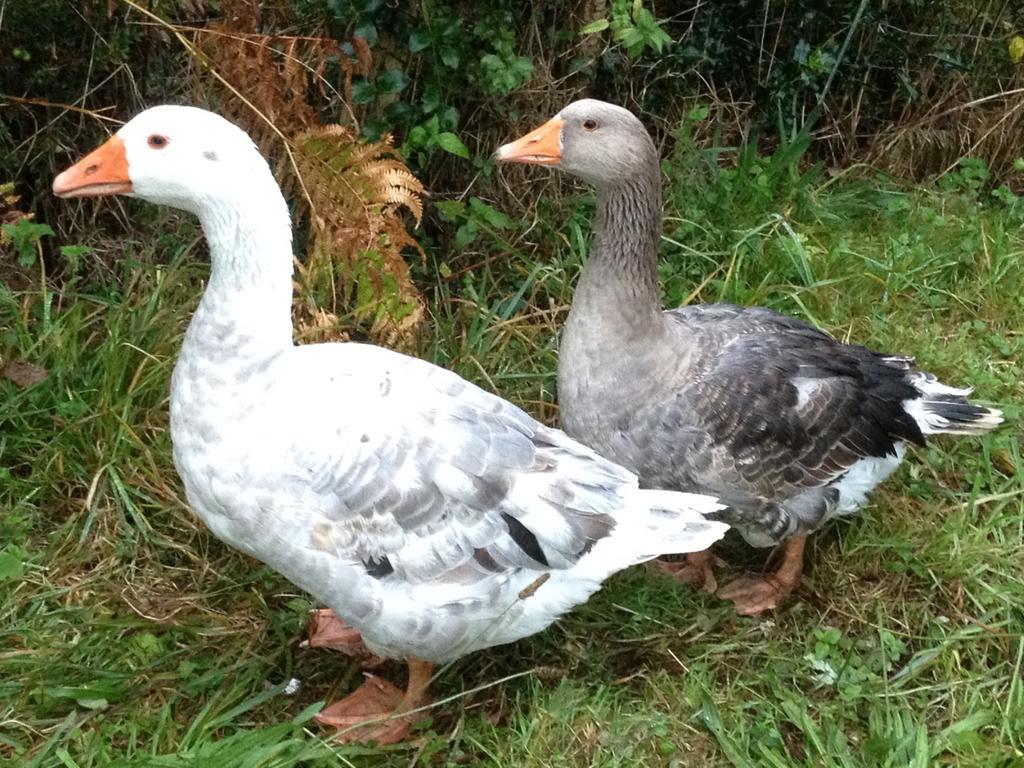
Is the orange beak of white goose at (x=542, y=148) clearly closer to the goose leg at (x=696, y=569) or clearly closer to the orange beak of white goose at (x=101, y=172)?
the orange beak of white goose at (x=101, y=172)

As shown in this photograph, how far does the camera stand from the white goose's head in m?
2.52

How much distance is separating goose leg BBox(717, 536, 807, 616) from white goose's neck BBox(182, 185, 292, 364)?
1810mm

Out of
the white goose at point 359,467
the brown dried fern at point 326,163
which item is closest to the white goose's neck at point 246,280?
the white goose at point 359,467

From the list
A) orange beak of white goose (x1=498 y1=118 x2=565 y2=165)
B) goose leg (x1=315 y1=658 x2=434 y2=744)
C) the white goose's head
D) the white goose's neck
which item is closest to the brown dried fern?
orange beak of white goose (x1=498 y1=118 x2=565 y2=165)

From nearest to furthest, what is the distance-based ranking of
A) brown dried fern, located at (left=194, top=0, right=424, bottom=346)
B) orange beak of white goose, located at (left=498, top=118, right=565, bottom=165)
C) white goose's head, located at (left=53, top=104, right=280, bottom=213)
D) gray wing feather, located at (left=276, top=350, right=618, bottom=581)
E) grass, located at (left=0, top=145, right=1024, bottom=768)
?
white goose's head, located at (left=53, top=104, right=280, bottom=213)
gray wing feather, located at (left=276, top=350, right=618, bottom=581)
grass, located at (left=0, top=145, right=1024, bottom=768)
orange beak of white goose, located at (left=498, top=118, right=565, bottom=165)
brown dried fern, located at (left=194, top=0, right=424, bottom=346)

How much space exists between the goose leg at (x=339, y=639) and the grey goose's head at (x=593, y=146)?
167cm

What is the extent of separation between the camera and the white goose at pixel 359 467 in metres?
2.59

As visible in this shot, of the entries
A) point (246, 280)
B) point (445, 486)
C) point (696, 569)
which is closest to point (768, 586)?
point (696, 569)

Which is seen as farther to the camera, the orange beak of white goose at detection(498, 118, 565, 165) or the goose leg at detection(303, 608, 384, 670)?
the orange beak of white goose at detection(498, 118, 565, 165)

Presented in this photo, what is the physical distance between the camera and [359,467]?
107 inches

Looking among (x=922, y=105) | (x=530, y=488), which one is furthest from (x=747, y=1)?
(x=530, y=488)

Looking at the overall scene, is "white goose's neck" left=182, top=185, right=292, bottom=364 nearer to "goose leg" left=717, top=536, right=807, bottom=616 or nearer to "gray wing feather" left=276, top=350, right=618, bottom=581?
"gray wing feather" left=276, top=350, right=618, bottom=581

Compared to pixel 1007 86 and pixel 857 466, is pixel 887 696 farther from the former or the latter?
pixel 1007 86

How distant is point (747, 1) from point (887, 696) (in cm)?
369
